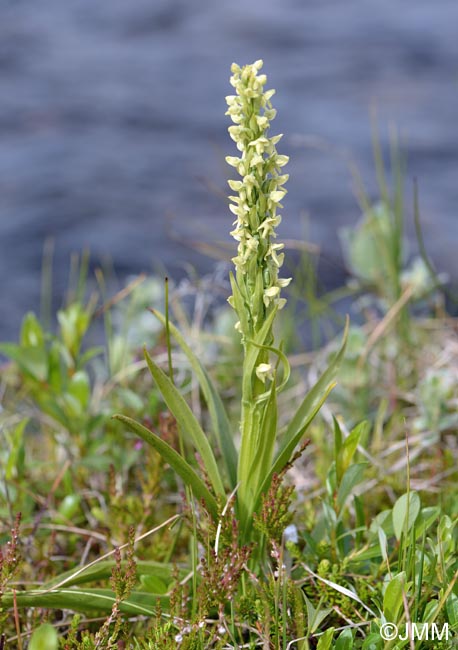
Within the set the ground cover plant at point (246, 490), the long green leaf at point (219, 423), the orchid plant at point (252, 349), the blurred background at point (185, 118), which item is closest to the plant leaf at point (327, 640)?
the ground cover plant at point (246, 490)

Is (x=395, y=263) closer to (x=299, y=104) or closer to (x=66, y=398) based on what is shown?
(x=66, y=398)

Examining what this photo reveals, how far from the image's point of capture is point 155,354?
3.60 m

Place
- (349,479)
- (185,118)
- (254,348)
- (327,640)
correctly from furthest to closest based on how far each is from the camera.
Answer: (185,118) < (349,479) < (254,348) < (327,640)

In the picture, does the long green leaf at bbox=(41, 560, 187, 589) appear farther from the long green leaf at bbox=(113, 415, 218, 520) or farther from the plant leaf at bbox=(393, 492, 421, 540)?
the plant leaf at bbox=(393, 492, 421, 540)

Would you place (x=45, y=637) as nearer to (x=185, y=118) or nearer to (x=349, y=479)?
(x=349, y=479)

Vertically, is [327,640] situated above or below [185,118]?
below

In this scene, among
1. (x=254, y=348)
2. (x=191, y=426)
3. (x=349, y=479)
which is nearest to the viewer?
(x=254, y=348)

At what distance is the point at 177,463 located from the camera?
68.0 inches

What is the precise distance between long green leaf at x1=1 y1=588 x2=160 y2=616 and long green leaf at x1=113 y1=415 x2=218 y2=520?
0.27m

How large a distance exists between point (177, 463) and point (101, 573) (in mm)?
356

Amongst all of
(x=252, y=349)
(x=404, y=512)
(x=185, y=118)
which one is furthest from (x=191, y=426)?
(x=185, y=118)

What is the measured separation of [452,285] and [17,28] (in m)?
6.94

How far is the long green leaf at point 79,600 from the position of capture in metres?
1.69

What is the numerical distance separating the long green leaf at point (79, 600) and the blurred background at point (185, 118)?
9.76 feet
